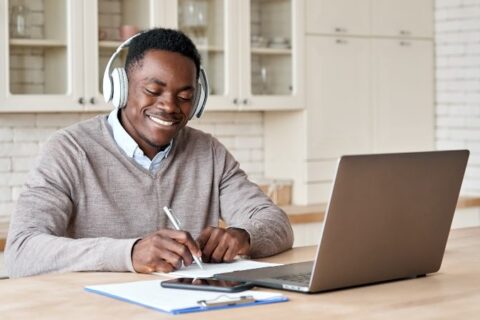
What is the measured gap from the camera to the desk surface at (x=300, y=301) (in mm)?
1891

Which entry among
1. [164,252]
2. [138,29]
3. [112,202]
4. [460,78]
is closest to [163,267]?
[164,252]

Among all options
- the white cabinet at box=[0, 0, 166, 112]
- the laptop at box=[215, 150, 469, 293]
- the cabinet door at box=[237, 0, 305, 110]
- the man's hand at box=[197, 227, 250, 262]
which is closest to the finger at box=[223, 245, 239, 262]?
the man's hand at box=[197, 227, 250, 262]

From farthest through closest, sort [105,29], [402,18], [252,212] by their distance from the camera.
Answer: [402,18] < [105,29] < [252,212]

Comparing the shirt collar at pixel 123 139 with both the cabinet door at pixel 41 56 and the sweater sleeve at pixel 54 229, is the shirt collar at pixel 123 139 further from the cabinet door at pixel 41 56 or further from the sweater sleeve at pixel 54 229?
the cabinet door at pixel 41 56

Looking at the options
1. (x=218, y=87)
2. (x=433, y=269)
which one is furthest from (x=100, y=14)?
(x=433, y=269)

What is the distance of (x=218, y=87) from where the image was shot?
5.04 m

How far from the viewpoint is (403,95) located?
18.9 feet

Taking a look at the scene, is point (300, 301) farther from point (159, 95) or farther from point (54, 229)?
point (159, 95)

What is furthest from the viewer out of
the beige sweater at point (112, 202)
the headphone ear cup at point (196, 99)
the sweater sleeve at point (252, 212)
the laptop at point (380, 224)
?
the headphone ear cup at point (196, 99)

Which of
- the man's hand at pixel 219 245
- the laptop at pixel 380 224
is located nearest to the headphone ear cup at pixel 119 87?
the man's hand at pixel 219 245

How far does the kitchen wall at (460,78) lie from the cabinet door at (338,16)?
58 centimetres

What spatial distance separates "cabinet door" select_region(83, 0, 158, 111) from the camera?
4559 mm

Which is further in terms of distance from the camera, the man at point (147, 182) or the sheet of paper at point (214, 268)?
the man at point (147, 182)

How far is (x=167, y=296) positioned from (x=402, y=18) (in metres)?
3.99
